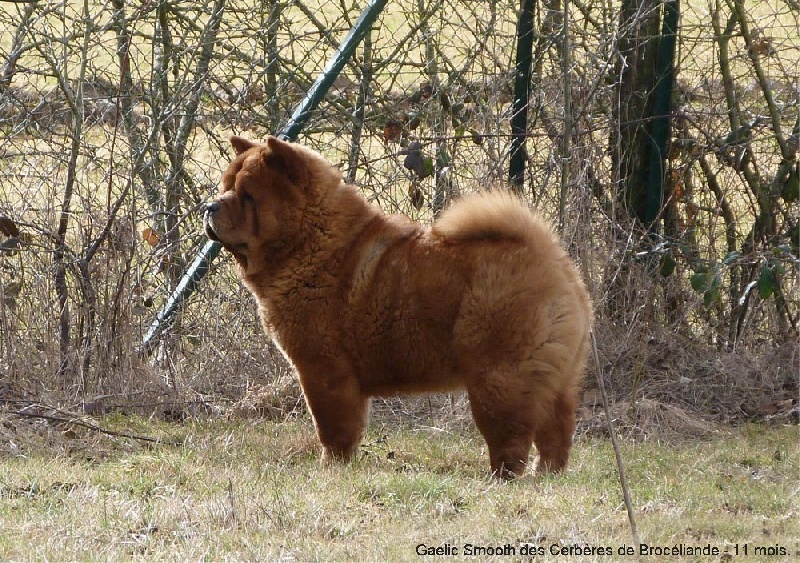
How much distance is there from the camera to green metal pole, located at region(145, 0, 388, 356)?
24.2 ft

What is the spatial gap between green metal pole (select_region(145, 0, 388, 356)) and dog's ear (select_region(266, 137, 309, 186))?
138cm

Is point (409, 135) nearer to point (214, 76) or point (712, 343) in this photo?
A: point (214, 76)

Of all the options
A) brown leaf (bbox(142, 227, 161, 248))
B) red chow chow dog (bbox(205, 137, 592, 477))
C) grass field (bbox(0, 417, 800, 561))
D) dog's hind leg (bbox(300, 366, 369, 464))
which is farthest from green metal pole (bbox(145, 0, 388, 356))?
dog's hind leg (bbox(300, 366, 369, 464))

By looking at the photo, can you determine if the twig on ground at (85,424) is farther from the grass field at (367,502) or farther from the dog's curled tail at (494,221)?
the dog's curled tail at (494,221)

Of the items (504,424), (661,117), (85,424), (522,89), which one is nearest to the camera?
(504,424)

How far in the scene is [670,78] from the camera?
27.5 ft

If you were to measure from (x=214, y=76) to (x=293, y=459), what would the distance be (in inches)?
149

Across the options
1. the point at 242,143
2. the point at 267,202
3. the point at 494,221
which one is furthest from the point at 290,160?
the point at 494,221

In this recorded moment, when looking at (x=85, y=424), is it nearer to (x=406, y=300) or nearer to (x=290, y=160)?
(x=290, y=160)

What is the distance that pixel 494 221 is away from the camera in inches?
214

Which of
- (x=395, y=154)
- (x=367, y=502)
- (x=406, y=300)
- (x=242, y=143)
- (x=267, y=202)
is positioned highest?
(x=395, y=154)

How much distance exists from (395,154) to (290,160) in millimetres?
2020

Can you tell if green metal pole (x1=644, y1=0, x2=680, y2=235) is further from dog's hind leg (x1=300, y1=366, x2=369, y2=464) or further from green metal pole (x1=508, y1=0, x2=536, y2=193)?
dog's hind leg (x1=300, y1=366, x2=369, y2=464)

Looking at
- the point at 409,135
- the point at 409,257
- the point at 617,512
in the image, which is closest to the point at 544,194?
the point at 409,135
